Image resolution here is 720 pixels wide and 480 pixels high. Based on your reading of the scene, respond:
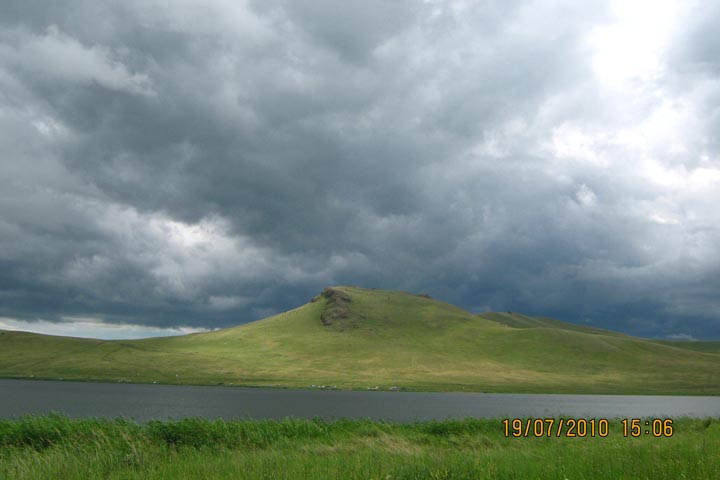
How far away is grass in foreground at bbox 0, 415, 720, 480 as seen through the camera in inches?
773

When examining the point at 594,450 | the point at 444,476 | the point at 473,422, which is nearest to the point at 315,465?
the point at 444,476

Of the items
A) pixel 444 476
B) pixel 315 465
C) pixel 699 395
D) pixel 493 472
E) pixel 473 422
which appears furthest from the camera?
pixel 699 395

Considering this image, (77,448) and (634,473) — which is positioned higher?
(634,473)

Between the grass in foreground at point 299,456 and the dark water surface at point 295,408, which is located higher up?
the grass in foreground at point 299,456

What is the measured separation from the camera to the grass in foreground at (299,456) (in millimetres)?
19641

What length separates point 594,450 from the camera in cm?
2595

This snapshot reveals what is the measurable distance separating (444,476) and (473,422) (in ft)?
96.1

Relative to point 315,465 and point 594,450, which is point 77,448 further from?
point 594,450

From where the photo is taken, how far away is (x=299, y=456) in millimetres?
26609

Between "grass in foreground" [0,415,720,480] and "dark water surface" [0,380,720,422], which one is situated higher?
"grass in foreground" [0,415,720,480]

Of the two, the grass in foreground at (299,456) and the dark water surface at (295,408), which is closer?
the grass in foreground at (299,456)

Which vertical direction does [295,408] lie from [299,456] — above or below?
below

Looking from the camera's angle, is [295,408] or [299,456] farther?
[295,408]

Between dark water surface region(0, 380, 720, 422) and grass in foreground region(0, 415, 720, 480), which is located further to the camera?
dark water surface region(0, 380, 720, 422)
